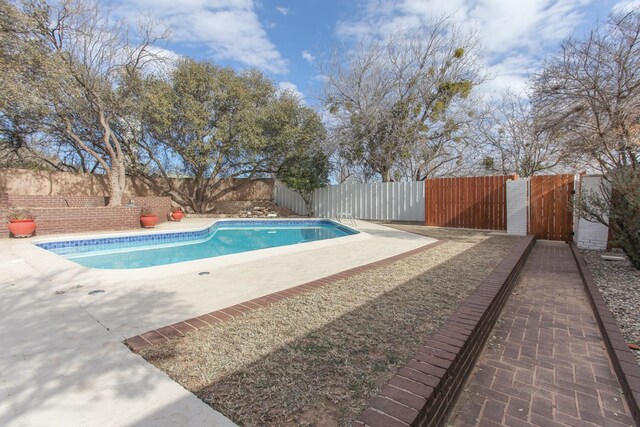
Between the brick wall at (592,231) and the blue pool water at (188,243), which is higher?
the brick wall at (592,231)

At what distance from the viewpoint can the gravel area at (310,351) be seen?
1722 mm

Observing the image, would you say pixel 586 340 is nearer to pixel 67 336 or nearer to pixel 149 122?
pixel 67 336

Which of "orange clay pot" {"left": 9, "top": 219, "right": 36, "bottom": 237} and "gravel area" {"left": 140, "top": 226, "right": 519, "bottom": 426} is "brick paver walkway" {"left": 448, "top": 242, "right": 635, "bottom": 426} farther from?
"orange clay pot" {"left": 9, "top": 219, "right": 36, "bottom": 237}

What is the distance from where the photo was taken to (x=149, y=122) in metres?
14.0

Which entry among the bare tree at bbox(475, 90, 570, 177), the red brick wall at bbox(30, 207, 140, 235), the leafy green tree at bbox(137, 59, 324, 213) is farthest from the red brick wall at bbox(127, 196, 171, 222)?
the bare tree at bbox(475, 90, 570, 177)

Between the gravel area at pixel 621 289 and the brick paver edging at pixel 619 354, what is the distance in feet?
0.32

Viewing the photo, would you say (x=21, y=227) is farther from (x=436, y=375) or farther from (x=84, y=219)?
(x=436, y=375)

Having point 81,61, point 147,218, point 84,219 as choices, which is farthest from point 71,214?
point 81,61

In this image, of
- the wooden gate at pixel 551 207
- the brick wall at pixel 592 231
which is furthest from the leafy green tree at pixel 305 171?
the brick wall at pixel 592 231

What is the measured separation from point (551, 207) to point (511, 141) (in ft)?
32.7

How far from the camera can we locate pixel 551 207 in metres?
8.28

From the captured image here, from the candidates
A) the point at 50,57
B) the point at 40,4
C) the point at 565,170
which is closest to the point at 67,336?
the point at 50,57

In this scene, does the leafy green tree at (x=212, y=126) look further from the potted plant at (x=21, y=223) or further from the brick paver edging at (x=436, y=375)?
the brick paver edging at (x=436, y=375)

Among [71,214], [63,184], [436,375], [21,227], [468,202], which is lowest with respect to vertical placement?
[436,375]
